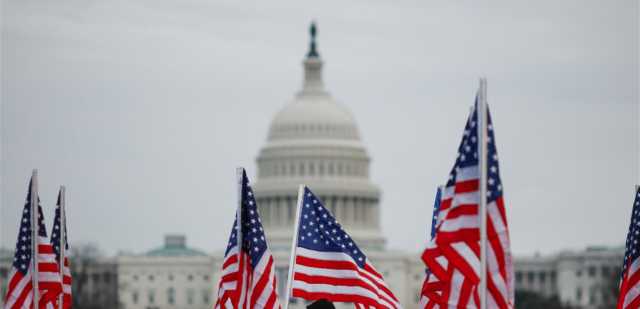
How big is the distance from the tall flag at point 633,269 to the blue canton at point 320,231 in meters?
5.01

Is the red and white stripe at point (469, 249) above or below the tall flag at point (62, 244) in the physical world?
below

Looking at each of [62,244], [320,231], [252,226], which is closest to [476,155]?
[320,231]

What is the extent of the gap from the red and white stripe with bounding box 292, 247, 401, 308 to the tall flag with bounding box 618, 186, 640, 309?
4.38m

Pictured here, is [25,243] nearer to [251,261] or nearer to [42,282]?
[42,282]

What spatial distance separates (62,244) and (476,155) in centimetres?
1342

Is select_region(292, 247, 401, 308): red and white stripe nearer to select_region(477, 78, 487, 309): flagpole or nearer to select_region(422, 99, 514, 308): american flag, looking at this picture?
select_region(422, 99, 514, 308): american flag

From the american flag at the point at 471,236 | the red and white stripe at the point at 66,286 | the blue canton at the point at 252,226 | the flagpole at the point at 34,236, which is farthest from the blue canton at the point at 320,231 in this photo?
the red and white stripe at the point at 66,286

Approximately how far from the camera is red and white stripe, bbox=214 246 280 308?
3678cm

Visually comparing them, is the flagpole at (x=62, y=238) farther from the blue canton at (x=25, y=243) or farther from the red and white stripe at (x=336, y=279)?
the red and white stripe at (x=336, y=279)

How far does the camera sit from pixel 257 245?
3697 cm

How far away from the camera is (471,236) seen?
1286 inches

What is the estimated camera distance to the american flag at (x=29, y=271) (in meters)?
41.8

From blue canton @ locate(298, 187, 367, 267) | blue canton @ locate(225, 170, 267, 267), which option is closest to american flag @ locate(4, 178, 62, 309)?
blue canton @ locate(225, 170, 267, 267)

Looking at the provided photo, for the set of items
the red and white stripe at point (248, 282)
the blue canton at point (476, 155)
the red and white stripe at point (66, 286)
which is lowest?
the red and white stripe at point (248, 282)
